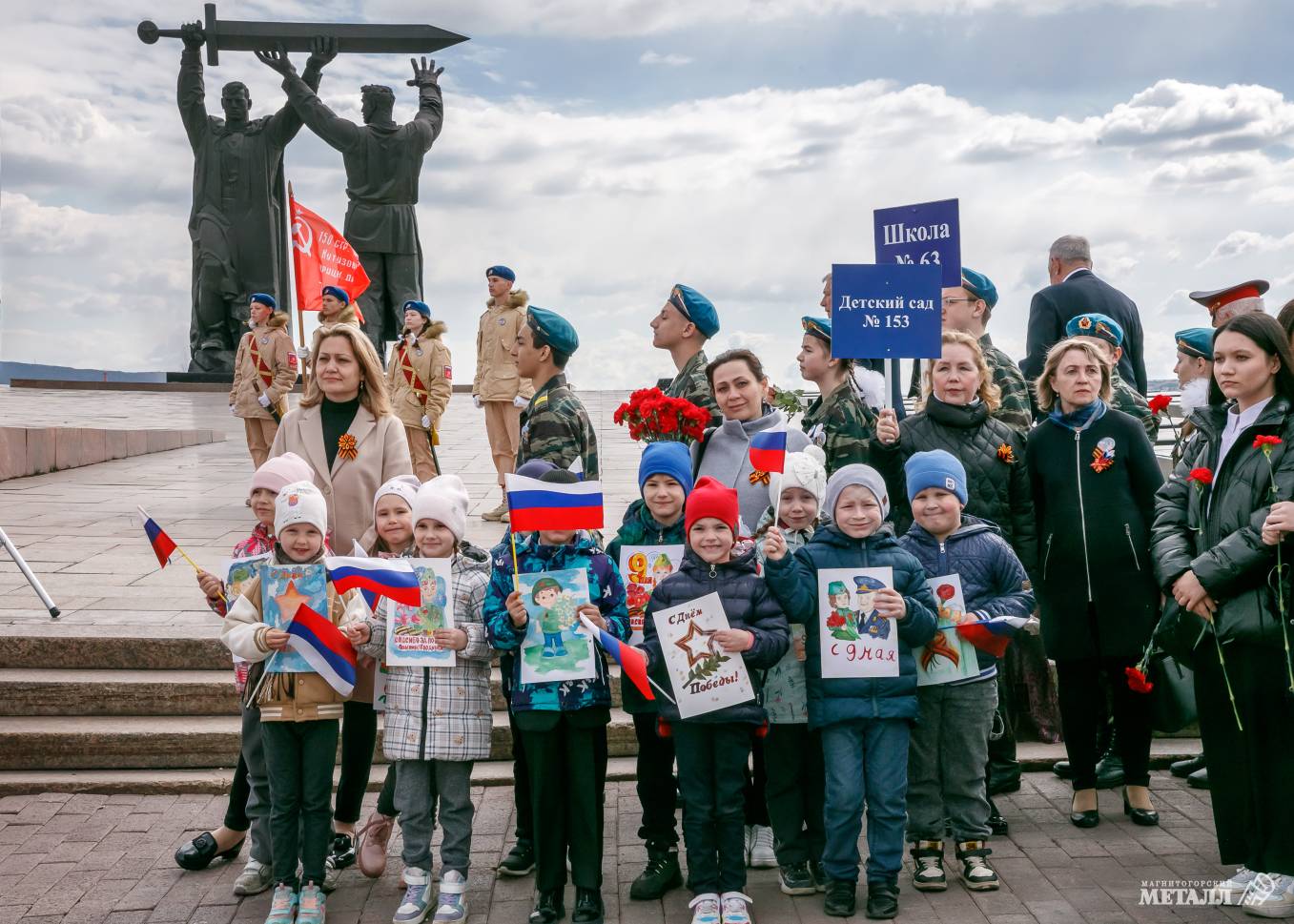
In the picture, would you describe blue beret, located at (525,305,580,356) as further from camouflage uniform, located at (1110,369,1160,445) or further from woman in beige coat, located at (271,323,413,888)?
camouflage uniform, located at (1110,369,1160,445)

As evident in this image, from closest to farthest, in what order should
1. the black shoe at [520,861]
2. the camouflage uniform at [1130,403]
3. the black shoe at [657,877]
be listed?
the black shoe at [657,877] < the black shoe at [520,861] < the camouflage uniform at [1130,403]

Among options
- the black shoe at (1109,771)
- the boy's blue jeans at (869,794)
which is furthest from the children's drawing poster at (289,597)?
the black shoe at (1109,771)

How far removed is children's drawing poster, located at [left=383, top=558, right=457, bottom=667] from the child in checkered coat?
50 millimetres

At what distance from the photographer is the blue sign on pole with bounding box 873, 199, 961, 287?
5969mm

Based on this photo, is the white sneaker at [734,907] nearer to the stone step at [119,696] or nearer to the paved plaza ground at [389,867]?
the paved plaza ground at [389,867]

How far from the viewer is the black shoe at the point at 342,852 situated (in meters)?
5.05

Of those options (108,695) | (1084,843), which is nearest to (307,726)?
(108,695)

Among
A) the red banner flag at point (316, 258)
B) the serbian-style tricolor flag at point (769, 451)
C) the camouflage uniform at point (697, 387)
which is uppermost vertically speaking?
the red banner flag at point (316, 258)

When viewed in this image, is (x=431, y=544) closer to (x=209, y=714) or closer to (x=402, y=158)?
(x=209, y=714)

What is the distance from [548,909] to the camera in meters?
4.51

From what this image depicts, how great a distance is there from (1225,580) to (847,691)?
139 cm

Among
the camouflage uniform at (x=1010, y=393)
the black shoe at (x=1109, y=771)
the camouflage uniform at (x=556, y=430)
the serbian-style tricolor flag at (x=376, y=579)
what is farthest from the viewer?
the camouflage uniform at (x=1010, y=393)

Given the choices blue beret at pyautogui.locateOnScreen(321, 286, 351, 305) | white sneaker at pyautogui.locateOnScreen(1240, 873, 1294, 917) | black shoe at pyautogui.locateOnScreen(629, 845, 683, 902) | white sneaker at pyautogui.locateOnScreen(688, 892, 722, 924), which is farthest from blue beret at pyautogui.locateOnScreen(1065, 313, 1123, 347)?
blue beret at pyautogui.locateOnScreen(321, 286, 351, 305)

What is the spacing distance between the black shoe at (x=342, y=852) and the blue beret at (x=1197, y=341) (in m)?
4.89
